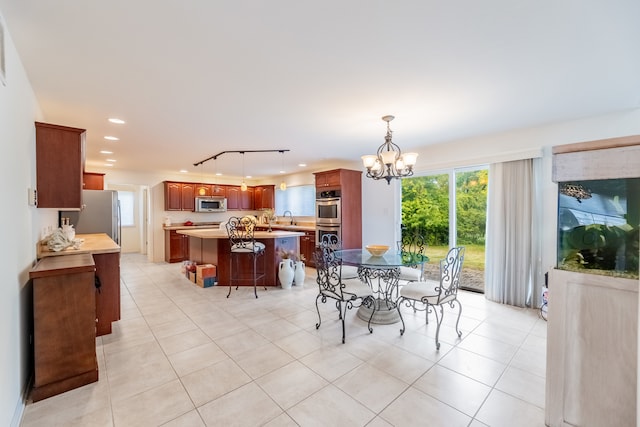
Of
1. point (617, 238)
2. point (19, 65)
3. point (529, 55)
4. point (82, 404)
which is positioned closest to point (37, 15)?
point (19, 65)

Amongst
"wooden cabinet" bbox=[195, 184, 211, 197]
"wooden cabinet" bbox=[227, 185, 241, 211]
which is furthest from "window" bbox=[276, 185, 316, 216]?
"wooden cabinet" bbox=[195, 184, 211, 197]

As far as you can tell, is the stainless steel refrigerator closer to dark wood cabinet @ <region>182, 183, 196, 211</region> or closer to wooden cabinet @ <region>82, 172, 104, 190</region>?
wooden cabinet @ <region>82, 172, 104, 190</region>

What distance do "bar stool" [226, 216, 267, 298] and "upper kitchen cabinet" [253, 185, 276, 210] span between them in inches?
141

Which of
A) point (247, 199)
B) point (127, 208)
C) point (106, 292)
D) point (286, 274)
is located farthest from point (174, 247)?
point (106, 292)

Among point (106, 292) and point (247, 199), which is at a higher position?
point (247, 199)

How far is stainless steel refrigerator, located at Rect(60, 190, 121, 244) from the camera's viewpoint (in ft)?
14.3

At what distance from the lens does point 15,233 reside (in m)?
1.77

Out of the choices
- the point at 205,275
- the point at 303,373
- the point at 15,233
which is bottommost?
the point at 303,373

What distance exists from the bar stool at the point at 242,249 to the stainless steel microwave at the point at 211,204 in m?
3.43

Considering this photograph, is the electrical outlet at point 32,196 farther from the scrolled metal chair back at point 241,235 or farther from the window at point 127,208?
the window at point 127,208

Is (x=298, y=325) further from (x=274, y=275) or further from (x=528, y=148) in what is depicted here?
(x=528, y=148)

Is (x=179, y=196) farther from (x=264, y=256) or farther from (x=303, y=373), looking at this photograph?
(x=303, y=373)

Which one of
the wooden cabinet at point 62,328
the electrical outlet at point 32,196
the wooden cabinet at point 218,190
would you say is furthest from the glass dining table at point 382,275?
the wooden cabinet at point 218,190

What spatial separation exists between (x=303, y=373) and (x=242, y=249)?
2516 millimetres
